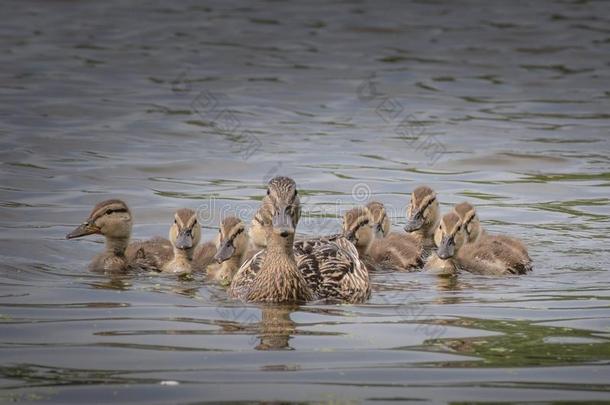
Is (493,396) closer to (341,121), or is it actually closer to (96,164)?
(96,164)

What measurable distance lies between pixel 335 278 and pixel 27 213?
421cm

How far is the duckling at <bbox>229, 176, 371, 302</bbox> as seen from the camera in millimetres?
9117

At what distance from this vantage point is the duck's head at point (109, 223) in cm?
1102

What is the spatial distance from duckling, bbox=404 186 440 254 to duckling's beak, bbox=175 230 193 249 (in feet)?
7.00

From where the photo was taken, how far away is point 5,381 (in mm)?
6926

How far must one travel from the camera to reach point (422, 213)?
39.4 ft

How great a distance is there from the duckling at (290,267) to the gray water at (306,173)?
0.85ft

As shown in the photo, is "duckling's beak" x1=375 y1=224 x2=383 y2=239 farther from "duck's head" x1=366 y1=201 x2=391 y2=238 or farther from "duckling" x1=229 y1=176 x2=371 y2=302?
"duckling" x1=229 y1=176 x2=371 y2=302

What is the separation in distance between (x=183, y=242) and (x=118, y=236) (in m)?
0.68

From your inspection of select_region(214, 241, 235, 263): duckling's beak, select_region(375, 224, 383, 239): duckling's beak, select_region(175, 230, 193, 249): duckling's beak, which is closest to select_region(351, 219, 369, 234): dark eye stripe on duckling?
select_region(375, 224, 383, 239): duckling's beak

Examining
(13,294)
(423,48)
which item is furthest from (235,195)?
(423,48)

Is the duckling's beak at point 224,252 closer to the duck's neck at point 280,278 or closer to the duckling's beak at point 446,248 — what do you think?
the duck's neck at point 280,278

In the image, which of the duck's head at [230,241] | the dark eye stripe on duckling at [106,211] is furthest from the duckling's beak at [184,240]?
the dark eye stripe on duckling at [106,211]

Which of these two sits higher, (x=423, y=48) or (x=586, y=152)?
(x=423, y=48)
